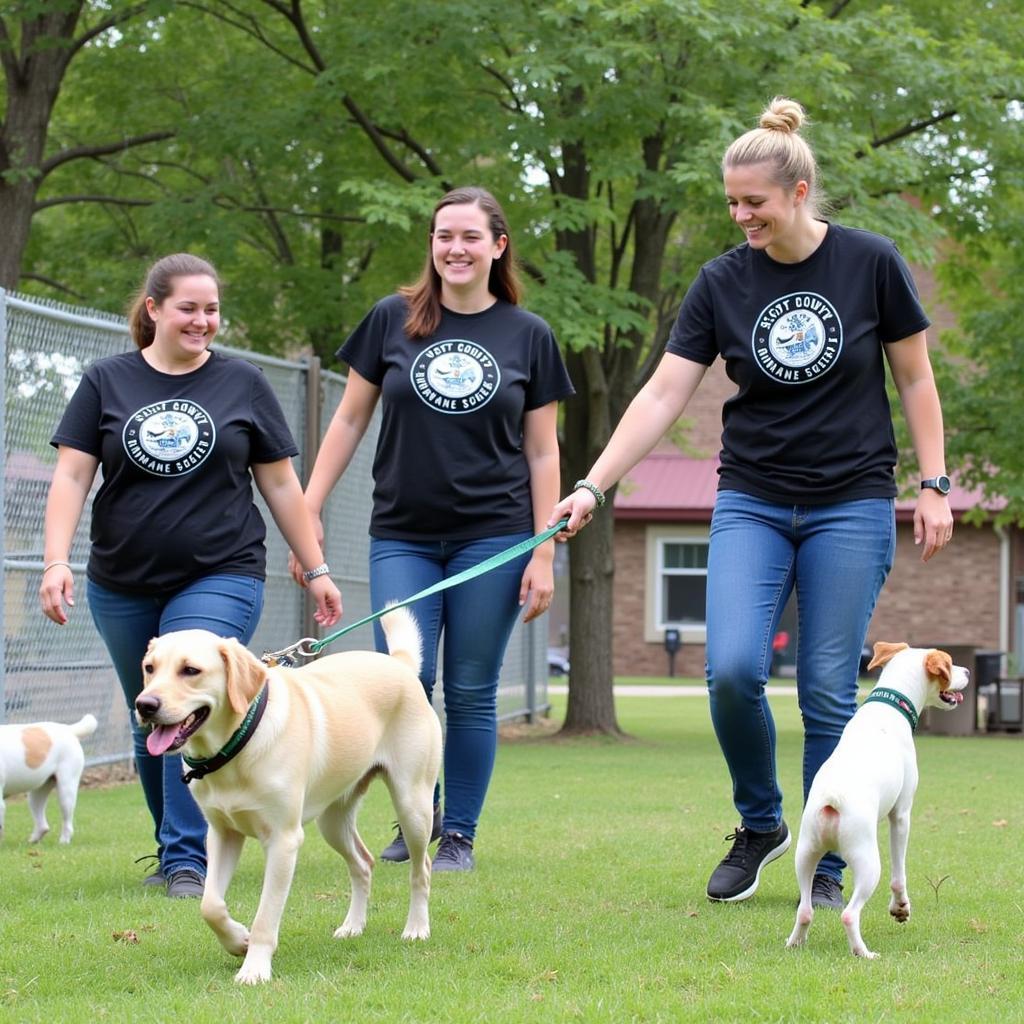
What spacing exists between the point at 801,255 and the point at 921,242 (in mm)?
9650

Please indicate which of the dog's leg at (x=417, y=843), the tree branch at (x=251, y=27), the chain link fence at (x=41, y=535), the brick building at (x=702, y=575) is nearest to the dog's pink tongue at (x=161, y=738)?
the dog's leg at (x=417, y=843)

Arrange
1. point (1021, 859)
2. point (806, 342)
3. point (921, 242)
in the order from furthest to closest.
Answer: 1. point (921, 242)
2. point (1021, 859)
3. point (806, 342)

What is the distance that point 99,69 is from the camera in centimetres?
1591

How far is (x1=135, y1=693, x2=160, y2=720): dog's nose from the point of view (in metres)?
3.99

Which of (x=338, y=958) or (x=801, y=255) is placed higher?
(x=801, y=255)

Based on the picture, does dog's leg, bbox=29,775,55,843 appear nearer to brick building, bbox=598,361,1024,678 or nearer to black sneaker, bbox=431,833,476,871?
black sneaker, bbox=431,833,476,871

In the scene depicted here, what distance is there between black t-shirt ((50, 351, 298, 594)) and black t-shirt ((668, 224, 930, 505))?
175 cm

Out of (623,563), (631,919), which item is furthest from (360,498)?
(623,563)

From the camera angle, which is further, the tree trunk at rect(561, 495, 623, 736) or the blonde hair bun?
the tree trunk at rect(561, 495, 623, 736)

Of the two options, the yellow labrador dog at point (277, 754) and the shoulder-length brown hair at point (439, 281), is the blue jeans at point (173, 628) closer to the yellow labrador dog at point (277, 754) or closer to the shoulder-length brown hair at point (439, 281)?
the yellow labrador dog at point (277, 754)


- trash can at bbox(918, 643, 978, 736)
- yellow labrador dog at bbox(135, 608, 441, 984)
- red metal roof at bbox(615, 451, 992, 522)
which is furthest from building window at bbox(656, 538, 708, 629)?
yellow labrador dog at bbox(135, 608, 441, 984)

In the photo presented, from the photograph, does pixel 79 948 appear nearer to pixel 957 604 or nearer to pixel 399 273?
pixel 399 273

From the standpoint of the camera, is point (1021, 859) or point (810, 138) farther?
point (810, 138)

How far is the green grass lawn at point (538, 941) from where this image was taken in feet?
12.3
